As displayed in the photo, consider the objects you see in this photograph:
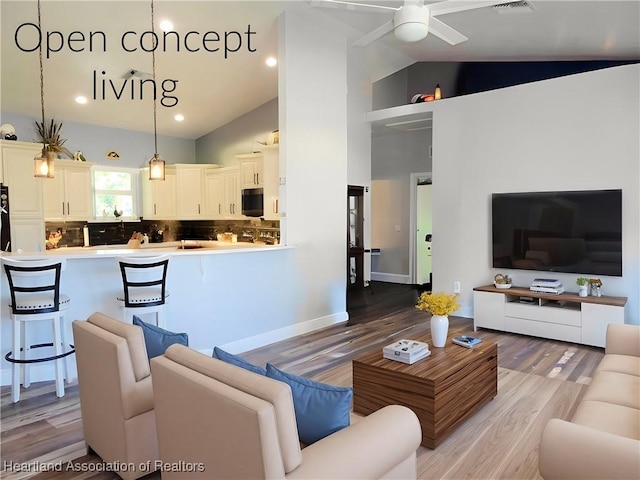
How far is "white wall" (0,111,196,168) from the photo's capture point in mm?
6785

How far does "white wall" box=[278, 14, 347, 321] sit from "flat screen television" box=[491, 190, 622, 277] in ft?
6.86

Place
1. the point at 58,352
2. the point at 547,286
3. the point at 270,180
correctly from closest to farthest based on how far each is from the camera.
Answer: the point at 58,352 → the point at 547,286 → the point at 270,180

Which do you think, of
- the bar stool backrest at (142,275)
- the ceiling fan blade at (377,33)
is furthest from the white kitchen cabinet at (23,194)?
the ceiling fan blade at (377,33)

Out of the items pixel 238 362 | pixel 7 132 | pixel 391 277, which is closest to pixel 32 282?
pixel 238 362

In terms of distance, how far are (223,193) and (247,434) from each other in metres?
7.14

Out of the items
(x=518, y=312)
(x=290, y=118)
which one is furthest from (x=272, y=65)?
(x=518, y=312)

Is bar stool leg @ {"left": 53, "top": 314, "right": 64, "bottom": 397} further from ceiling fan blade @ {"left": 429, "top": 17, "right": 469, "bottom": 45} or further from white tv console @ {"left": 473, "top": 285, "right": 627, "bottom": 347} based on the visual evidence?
white tv console @ {"left": 473, "top": 285, "right": 627, "bottom": 347}

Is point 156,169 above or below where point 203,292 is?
above

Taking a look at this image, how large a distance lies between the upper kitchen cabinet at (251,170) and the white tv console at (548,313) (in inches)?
159

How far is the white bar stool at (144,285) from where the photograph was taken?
3676 mm

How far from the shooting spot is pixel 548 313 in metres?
4.83

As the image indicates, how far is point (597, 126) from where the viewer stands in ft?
15.9

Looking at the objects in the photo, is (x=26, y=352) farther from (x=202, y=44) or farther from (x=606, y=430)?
(x=606, y=430)

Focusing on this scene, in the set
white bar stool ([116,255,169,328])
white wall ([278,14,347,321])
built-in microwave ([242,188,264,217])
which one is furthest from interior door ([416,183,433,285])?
white bar stool ([116,255,169,328])
